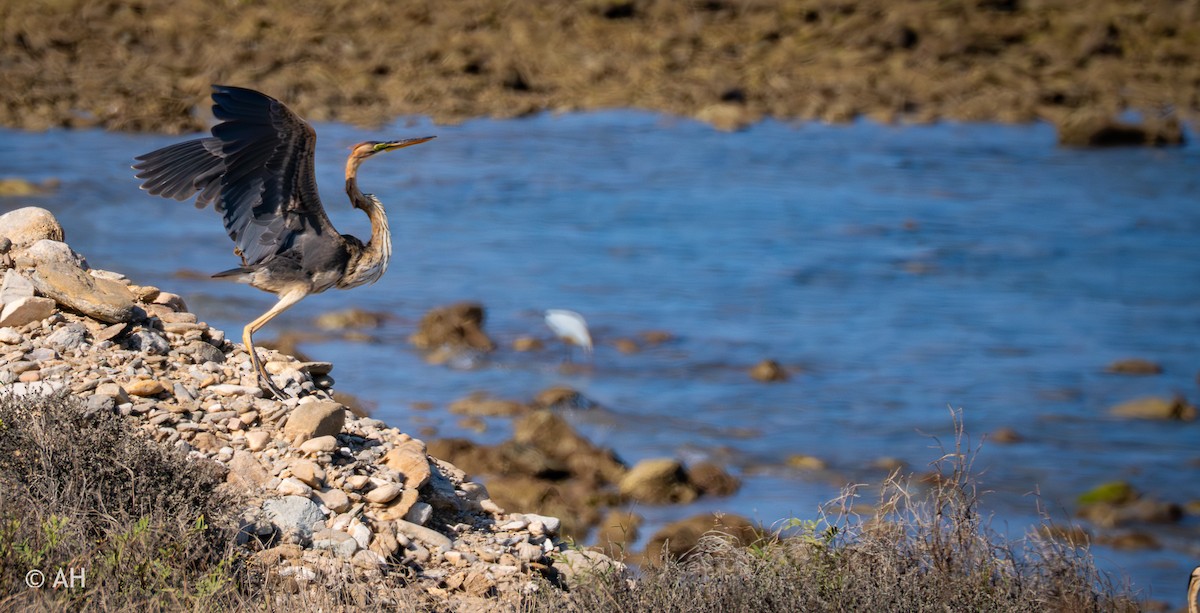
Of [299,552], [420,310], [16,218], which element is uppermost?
[16,218]

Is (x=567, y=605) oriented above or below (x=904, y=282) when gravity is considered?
above

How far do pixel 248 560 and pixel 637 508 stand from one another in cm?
395

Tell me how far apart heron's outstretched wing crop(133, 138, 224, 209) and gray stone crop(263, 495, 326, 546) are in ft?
4.24

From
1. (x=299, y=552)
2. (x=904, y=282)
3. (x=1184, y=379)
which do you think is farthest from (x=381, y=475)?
(x=904, y=282)

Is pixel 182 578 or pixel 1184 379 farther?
Result: pixel 1184 379

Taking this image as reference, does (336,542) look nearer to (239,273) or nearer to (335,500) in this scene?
(335,500)

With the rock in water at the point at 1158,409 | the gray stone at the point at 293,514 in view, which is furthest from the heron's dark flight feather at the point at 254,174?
the rock in water at the point at 1158,409

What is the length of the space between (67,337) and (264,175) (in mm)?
1007

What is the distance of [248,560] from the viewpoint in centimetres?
502

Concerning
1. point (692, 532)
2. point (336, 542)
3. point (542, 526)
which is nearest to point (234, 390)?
point (336, 542)

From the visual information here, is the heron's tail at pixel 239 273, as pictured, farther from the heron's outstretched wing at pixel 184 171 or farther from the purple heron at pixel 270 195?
the heron's outstretched wing at pixel 184 171

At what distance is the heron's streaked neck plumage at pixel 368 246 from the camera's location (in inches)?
231

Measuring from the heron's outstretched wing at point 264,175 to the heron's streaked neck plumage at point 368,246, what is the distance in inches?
6.1

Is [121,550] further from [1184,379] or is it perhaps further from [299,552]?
[1184,379]
